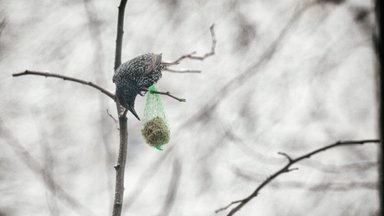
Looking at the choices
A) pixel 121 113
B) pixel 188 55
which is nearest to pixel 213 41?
pixel 188 55

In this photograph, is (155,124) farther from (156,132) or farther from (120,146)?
(120,146)

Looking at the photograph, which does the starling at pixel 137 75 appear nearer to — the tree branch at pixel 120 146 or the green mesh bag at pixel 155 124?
the green mesh bag at pixel 155 124

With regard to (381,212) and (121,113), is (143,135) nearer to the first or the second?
(121,113)

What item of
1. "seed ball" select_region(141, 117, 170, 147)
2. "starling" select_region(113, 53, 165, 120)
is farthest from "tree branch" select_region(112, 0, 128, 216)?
"seed ball" select_region(141, 117, 170, 147)

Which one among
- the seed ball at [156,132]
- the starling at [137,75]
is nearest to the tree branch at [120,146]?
the starling at [137,75]

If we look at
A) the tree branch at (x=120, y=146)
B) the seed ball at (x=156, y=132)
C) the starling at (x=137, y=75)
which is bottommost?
the tree branch at (x=120, y=146)

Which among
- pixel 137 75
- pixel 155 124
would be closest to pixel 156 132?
pixel 155 124

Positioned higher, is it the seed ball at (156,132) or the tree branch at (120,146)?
the seed ball at (156,132)
